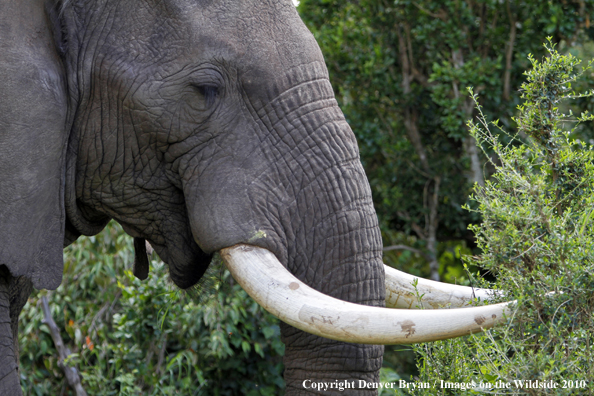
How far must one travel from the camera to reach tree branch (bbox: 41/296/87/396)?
3966mm

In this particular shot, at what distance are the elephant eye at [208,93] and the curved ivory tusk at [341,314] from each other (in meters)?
0.48

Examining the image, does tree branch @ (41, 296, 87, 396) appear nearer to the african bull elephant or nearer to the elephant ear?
the african bull elephant

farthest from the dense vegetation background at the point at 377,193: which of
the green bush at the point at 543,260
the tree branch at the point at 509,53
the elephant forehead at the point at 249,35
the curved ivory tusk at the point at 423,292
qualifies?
the elephant forehead at the point at 249,35

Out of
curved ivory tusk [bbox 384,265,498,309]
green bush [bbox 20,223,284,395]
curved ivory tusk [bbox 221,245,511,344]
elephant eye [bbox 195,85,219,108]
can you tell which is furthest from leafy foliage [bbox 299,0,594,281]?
curved ivory tusk [bbox 221,245,511,344]

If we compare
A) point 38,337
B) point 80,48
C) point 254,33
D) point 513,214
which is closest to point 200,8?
point 254,33

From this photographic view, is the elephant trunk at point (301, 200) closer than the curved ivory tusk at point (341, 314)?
No

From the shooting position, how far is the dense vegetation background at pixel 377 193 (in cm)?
415

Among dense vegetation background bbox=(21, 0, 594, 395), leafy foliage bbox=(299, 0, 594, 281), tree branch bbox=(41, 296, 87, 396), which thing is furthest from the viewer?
leafy foliage bbox=(299, 0, 594, 281)

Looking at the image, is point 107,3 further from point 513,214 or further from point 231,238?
point 513,214

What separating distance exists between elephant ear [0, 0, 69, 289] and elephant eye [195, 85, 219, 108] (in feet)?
1.39

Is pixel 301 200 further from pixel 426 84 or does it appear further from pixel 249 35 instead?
pixel 426 84

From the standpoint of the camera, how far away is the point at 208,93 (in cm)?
222

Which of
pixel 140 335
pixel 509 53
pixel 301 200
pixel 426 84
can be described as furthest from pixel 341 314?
pixel 426 84

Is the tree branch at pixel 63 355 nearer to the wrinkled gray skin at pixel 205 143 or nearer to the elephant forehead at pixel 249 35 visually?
the wrinkled gray skin at pixel 205 143
